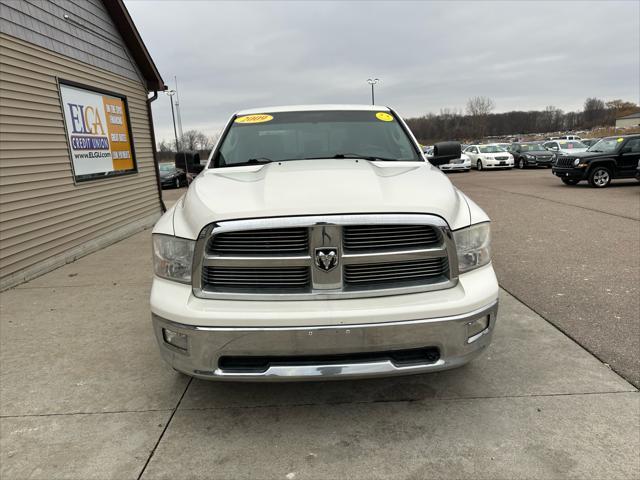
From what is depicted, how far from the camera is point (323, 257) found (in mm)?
2277

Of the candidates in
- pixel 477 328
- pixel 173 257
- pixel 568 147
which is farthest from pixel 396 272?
pixel 568 147

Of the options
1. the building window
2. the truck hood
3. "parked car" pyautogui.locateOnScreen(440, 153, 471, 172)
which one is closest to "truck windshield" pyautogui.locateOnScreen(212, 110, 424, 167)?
the truck hood

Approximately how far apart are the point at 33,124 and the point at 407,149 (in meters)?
5.73

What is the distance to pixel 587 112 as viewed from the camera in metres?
104

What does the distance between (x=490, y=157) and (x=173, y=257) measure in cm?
2721

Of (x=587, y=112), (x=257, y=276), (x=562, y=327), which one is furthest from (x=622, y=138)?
(x=587, y=112)

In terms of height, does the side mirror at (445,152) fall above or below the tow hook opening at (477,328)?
above

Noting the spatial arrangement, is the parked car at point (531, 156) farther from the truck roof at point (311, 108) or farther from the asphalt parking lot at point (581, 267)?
the truck roof at point (311, 108)

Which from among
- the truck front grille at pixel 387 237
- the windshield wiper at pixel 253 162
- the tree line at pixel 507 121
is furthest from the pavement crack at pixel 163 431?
the tree line at pixel 507 121

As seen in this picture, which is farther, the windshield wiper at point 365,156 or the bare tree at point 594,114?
the bare tree at point 594,114

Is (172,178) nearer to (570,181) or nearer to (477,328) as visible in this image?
(570,181)

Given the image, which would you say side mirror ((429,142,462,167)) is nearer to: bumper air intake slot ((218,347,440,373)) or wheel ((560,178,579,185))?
bumper air intake slot ((218,347,440,373))

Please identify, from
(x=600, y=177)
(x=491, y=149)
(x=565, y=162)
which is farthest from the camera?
(x=491, y=149)

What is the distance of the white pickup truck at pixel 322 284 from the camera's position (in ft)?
7.32
